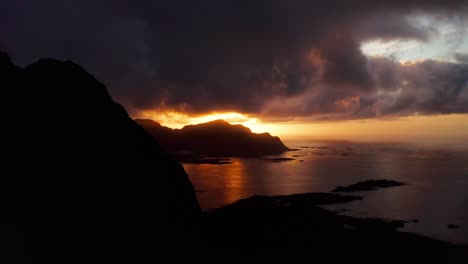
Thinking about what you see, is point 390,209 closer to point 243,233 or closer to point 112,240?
point 243,233

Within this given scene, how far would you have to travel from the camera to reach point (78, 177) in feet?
108

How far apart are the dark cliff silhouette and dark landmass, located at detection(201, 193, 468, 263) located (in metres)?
6.94

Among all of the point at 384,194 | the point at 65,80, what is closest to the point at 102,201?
the point at 65,80

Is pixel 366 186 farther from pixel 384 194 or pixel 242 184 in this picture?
pixel 242 184

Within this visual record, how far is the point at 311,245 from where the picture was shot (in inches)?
1789

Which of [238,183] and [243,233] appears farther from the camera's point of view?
[238,183]

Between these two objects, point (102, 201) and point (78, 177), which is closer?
point (102, 201)

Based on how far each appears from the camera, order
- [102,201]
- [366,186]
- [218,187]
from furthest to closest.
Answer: [218,187] < [366,186] < [102,201]

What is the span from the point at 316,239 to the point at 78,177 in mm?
31747

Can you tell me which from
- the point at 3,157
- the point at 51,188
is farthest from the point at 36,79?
the point at 51,188

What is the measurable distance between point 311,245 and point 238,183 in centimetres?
6822

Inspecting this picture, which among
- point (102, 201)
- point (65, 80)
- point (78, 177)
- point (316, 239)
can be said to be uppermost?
point (65, 80)

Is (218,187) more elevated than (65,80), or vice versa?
(65,80)

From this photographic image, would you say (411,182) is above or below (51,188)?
below
